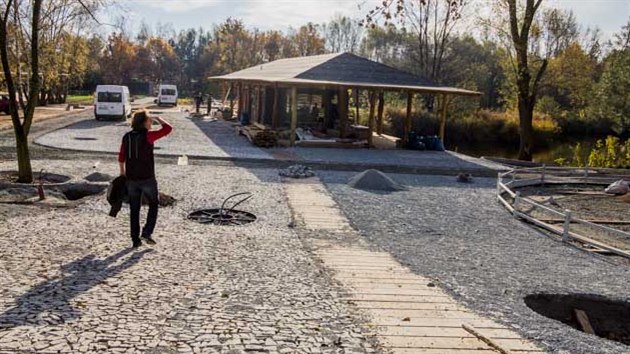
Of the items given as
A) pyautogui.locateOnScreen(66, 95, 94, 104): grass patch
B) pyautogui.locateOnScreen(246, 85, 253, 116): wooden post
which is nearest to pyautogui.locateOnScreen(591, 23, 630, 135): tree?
pyautogui.locateOnScreen(246, 85, 253, 116): wooden post

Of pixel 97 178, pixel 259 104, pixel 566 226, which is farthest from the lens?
pixel 259 104

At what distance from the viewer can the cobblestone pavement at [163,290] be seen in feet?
14.1

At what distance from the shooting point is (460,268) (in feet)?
24.2

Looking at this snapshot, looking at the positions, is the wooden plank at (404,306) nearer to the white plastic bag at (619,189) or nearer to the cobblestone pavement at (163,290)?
the cobblestone pavement at (163,290)

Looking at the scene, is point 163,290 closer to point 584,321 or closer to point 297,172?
point 584,321

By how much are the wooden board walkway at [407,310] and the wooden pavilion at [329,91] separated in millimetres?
13460

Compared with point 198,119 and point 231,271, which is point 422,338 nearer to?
point 231,271

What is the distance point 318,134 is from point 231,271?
1801cm

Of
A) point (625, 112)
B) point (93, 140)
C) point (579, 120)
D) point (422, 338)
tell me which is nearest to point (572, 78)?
point (579, 120)

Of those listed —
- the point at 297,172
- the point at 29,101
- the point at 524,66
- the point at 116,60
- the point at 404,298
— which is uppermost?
the point at 116,60

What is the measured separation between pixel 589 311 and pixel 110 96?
26.8m

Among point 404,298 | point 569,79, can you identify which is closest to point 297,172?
point 404,298

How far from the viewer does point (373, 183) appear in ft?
44.6

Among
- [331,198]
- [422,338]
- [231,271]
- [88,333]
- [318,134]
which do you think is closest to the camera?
[88,333]
